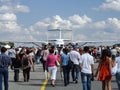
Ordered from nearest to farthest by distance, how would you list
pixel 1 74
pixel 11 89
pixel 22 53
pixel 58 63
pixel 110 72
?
pixel 110 72 → pixel 1 74 → pixel 11 89 → pixel 58 63 → pixel 22 53

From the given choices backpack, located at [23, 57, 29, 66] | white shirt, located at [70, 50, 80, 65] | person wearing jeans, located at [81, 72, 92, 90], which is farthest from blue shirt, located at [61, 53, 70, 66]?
person wearing jeans, located at [81, 72, 92, 90]

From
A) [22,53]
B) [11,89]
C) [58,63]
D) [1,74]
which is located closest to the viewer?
[1,74]

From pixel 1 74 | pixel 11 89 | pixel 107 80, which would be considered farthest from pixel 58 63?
pixel 107 80

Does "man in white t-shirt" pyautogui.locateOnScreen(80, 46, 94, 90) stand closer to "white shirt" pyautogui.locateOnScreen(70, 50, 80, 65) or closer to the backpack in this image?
"white shirt" pyautogui.locateOnScreen(70, 50, 80, 65)

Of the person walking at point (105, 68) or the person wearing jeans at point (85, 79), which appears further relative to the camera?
the person wearing jeans at point (85, 79)

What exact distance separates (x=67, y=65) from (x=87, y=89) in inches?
190

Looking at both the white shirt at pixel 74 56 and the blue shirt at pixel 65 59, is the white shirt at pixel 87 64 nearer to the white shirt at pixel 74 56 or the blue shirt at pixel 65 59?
the blue shirt at pixel 65 59

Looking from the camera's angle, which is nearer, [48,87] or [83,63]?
[83,63]

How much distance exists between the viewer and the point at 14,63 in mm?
21078

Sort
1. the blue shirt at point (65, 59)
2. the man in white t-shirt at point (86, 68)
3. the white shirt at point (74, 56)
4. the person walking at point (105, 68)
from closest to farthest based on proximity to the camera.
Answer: the person walking at point (105, 68)
the man in white t-shirt at point (86, 68)
the blue shirt at point (65, 59)
the white shirt at point (74, 56)

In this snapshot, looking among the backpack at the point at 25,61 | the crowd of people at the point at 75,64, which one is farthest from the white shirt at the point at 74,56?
the backpack at the point at 25,61

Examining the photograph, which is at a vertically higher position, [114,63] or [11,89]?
[114,63]

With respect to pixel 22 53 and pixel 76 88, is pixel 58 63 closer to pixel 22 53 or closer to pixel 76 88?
pixel 76 88

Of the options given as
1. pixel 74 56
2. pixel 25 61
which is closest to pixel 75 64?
pixel 74 56
